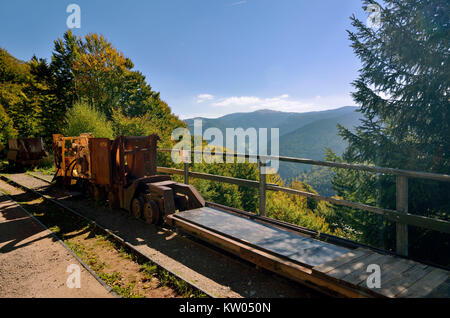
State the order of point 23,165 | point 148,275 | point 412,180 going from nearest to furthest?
point 148,275
point 412,180
point 23,165

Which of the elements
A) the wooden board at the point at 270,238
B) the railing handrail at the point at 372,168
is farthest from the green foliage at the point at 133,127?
the wooden board at the point at 270,238

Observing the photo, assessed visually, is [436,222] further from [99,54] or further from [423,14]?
[99,54]

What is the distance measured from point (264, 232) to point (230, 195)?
14915mm

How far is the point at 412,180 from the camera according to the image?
21.6ft

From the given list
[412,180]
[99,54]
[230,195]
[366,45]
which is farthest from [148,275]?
[99,54]

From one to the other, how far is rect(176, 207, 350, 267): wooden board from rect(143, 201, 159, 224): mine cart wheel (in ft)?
2.32

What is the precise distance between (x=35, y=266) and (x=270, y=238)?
11.7 ft

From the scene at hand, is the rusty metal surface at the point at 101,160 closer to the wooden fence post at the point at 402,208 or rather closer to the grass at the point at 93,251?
the grass at the point at 93,251

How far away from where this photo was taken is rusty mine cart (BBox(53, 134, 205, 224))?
5.73m

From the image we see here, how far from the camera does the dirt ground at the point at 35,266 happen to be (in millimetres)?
3418

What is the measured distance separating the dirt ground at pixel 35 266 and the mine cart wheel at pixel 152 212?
1593 millimetres

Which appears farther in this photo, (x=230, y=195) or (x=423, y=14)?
(x=230, y=195)

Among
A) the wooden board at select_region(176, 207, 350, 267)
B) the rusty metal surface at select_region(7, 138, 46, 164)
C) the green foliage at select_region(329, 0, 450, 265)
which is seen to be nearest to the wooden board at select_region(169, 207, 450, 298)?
the wooden board at select_region(176, 207, 350, 267)

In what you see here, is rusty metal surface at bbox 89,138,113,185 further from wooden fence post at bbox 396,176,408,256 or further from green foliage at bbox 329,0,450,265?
green foliage at bbox 329,0,450,265
